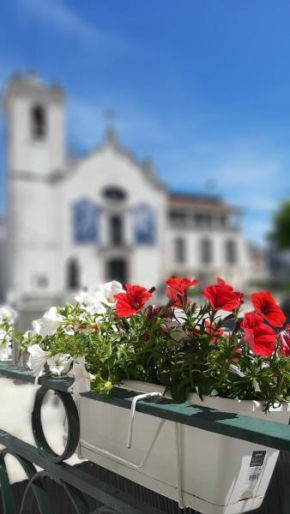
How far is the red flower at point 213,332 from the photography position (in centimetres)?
117

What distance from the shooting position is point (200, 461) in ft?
3.57

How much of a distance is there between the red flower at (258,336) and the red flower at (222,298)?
8cm

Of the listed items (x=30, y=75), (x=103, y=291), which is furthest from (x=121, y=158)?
(x=103, y=291)

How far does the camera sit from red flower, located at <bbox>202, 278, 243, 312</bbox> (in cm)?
120

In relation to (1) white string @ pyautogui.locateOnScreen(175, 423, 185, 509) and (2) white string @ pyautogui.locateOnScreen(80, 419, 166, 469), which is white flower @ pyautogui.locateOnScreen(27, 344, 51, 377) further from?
(1) white string @ pyautogui.locateOnScreen(175, 423, 185, 509)

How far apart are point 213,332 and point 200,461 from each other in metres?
0.28

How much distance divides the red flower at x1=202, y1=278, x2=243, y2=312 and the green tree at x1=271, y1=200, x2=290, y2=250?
124 ft

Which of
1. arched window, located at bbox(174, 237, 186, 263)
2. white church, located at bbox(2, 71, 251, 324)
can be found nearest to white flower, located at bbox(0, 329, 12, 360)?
white church, located at bbox(2, 71, 251, 324)

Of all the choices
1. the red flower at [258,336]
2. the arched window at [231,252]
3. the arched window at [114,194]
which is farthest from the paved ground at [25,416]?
the arched window at [231,252]

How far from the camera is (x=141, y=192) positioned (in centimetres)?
3766

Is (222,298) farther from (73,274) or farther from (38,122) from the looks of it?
(38,122)

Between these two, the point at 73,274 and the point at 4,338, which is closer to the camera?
the point at 4,338

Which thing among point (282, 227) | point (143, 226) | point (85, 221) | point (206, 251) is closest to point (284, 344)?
point (85, 221)

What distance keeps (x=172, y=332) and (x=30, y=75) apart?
38.0 m
